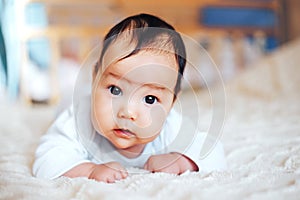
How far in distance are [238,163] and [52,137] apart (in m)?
0.33

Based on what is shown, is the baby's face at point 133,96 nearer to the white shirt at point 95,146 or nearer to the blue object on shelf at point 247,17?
the white shirt at point 95,146

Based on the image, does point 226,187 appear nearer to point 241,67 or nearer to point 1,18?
point 1,18

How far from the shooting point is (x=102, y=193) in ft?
1.74

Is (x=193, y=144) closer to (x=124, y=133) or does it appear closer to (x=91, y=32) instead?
(x=124, y=133)

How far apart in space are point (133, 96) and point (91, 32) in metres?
1.45

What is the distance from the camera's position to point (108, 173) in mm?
622

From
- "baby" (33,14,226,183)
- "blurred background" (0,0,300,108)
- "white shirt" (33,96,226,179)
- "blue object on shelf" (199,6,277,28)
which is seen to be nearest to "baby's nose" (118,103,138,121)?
"baby" (33,14,226,183)

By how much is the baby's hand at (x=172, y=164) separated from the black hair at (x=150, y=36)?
11 cm

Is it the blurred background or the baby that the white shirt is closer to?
the baby

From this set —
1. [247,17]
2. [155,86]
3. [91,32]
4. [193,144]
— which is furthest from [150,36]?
[247,17]

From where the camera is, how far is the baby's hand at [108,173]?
2.02 ft

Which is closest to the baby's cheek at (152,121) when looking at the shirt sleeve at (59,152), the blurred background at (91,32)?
the shirt sleeve at (59,152)

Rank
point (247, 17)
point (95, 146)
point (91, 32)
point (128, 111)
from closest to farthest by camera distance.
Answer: point (128, 111)
point (95, 146)
point (91, 32)
point (247, 17)

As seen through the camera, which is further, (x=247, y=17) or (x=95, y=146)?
(x=247, y=17)
